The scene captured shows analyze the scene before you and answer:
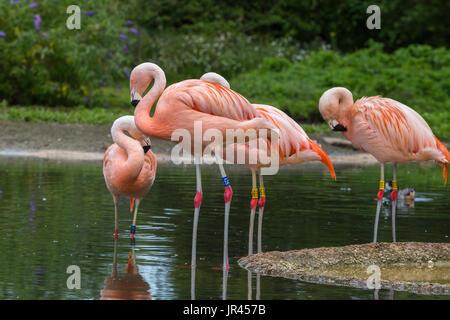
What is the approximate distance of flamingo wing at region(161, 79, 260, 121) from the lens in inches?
267

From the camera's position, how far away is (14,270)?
637cm

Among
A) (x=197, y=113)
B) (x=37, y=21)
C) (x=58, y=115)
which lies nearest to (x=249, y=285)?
(x=197, y=113)

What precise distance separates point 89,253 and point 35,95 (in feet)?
42.3

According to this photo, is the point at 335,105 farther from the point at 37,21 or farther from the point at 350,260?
the point at 37,21

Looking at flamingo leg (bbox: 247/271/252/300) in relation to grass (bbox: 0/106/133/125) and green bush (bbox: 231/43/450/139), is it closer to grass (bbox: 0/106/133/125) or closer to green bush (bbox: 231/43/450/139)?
grass (bbox: 0/106/133/125)

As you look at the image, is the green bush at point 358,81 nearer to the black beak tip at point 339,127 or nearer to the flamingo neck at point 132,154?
the black beak tip at point 339,127

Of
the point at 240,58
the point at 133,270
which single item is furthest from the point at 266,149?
the point at 240,58

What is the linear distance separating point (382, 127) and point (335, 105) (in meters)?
0.47

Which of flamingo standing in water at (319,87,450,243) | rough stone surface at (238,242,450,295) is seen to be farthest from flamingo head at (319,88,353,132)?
rough stone surface at (238,242,450,295)

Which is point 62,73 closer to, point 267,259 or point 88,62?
point 88,62

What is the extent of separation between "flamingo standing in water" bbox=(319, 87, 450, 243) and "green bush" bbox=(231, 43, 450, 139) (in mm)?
9978

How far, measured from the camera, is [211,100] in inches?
269

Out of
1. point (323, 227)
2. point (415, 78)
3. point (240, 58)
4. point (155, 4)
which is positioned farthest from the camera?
point (155, 4)

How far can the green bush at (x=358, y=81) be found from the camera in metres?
19.3
